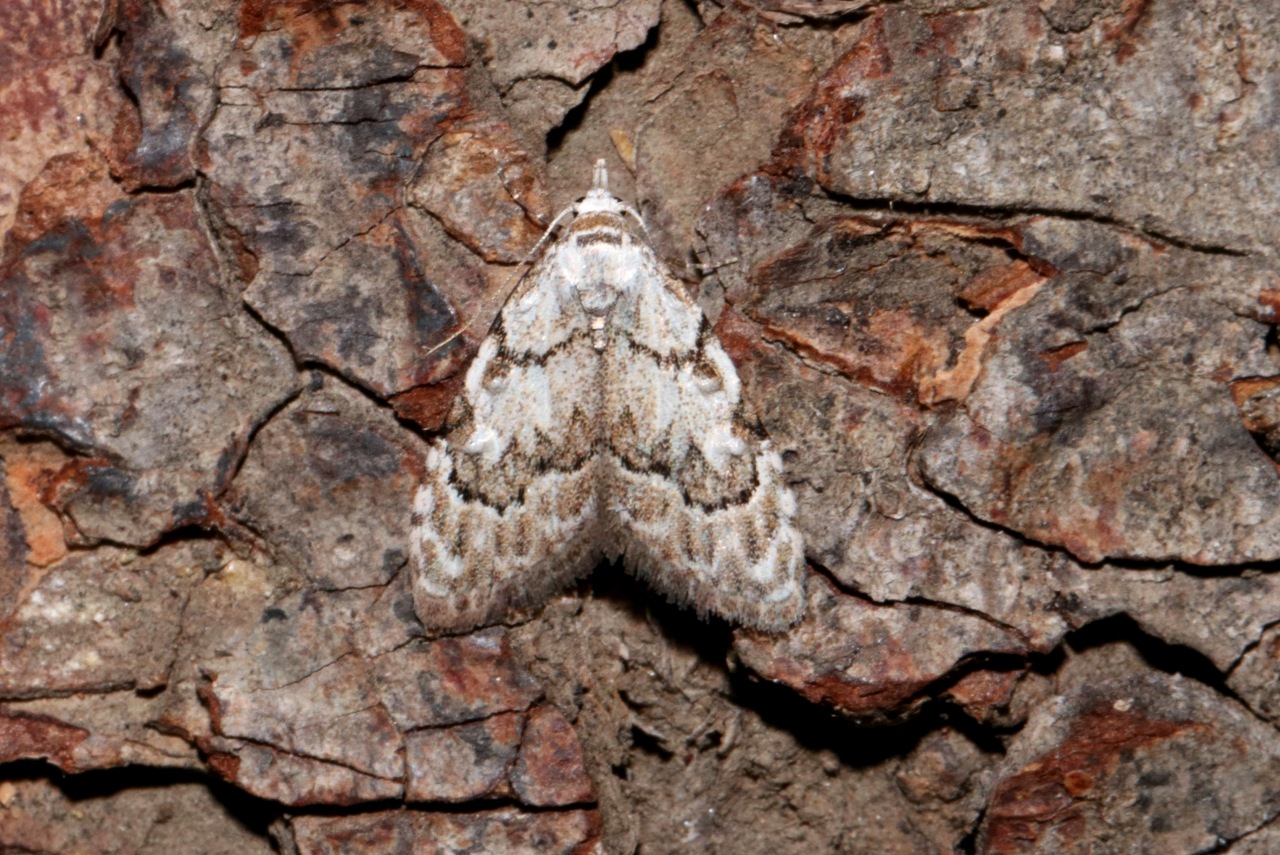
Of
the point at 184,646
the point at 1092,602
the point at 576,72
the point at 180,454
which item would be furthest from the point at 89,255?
the point at 1092,602

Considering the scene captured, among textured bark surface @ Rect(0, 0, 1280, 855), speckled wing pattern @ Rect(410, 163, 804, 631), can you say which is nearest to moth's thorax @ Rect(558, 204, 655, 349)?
speckled wing pattern @ Rect(410, 163, 804, 631)

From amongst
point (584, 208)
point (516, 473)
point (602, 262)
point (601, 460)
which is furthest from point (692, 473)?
point (584, 208)

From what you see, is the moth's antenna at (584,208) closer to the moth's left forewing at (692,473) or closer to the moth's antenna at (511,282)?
the moth's antenna at (511,282)

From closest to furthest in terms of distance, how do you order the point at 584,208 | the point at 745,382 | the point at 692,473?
the point at 745,382 → the point at 584,208 → the point at 692,473

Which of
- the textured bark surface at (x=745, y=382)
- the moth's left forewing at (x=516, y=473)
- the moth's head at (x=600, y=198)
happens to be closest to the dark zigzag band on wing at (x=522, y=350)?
the moth's left forewing at (x=516, y=473)

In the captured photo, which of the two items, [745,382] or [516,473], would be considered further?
[516,473]

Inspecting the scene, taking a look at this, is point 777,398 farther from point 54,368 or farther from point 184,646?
point 54,368

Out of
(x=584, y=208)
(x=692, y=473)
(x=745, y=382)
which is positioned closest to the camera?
(x=745, y=382)

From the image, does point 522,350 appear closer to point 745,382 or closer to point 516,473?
point 516,473
